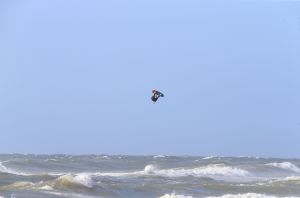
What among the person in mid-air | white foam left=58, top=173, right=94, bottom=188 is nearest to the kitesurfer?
the person in mid-air

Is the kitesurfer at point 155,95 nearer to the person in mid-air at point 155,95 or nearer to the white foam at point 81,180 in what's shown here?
the person in mid-air at point 155,95

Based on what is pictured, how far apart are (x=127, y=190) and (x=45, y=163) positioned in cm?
2017

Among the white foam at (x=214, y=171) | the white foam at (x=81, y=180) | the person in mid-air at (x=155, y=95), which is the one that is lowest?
the white foam at (x=81, y=180)

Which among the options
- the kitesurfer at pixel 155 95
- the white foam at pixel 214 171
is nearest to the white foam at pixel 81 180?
the kitesurfer at pixel 155 95

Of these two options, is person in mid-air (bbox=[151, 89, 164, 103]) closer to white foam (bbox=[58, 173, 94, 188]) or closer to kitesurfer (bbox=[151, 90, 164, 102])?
kitesurfer (bbox=[151, 90, 164, 102])

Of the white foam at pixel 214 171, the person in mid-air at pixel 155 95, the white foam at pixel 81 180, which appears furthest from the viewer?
the white foam at pixel 214 171

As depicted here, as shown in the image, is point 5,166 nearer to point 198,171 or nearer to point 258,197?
point 198,171

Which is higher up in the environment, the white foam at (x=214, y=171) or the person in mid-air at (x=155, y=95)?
the white foam at (x=214, y=171)

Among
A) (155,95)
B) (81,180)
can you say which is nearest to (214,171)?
(81,180)

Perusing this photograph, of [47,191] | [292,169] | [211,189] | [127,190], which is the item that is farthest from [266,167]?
[47,191]

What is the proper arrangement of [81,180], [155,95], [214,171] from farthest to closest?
[214,171] < [81,180] < [155,95]

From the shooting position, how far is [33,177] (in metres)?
26.6

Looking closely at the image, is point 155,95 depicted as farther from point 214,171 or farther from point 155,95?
point 214,171

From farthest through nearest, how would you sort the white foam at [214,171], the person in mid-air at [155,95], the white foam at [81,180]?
the white foam at [214,171]
the white foam at [81,180]
the person in mid-air at [155,95]
